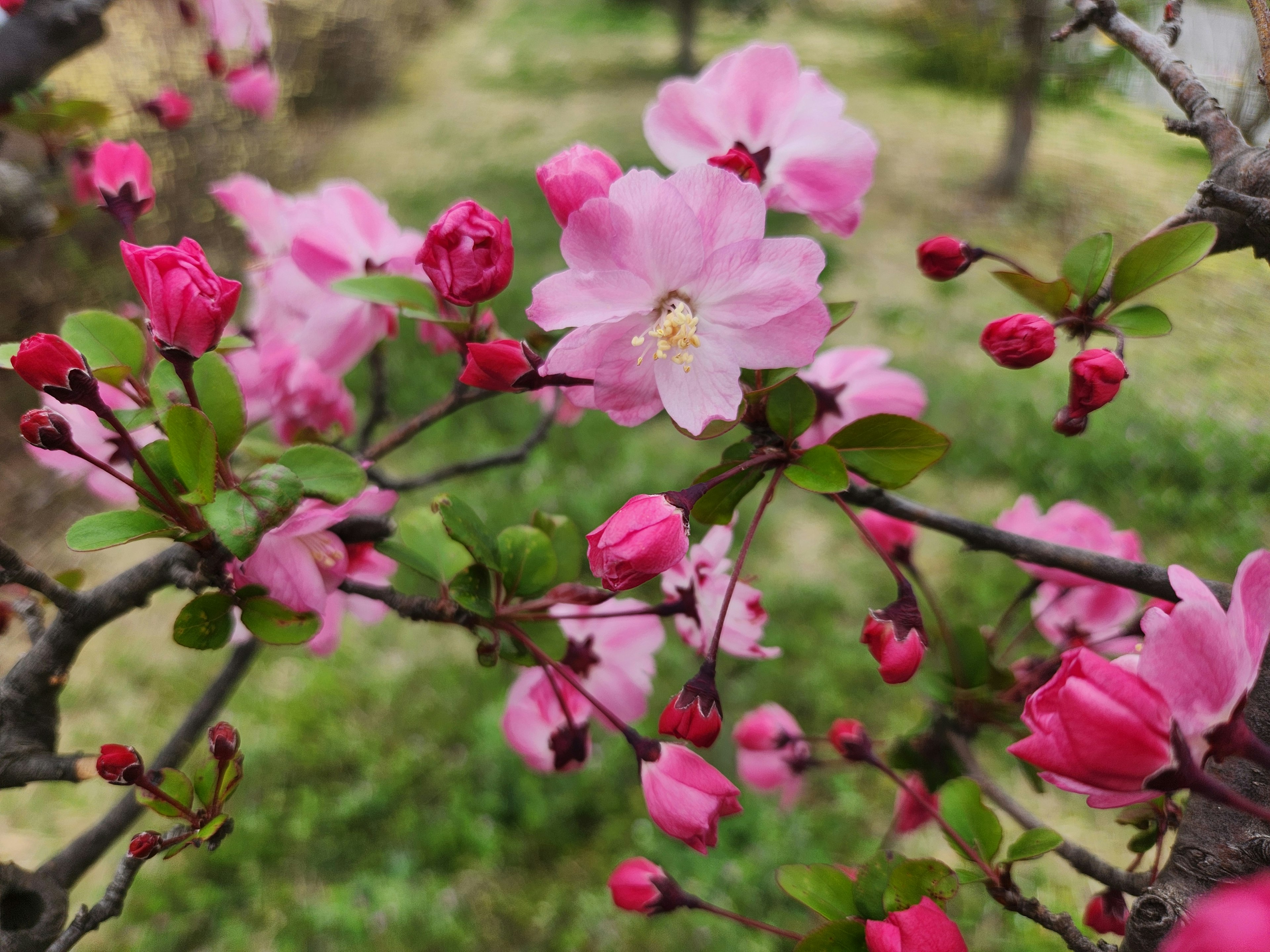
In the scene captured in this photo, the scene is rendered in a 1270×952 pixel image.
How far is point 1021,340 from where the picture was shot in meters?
0.47

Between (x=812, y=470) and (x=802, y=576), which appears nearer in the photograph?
(x=812, y=470)

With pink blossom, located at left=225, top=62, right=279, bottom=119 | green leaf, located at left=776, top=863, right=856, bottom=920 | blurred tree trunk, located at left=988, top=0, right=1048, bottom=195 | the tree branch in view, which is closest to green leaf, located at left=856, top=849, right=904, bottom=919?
green leaf, located at left=776, top=863, right=856, bottom=920

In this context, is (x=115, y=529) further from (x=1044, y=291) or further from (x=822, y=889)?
(x=1044, y=291)

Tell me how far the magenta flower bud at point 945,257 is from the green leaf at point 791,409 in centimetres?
13

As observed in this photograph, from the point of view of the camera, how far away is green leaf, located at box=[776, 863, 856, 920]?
0.47 meters

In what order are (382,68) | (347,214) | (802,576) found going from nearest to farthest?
(347,214)
(802,576)
(382,68)

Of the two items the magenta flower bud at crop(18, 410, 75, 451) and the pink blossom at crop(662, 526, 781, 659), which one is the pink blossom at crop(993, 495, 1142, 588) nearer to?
the pink blossom at crop(662, 526, 781, 659)

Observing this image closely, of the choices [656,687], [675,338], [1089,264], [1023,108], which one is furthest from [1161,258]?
[1023,108]

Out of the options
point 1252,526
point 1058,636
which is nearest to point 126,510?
point 1058,636

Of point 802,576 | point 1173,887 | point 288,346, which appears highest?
point 288,346

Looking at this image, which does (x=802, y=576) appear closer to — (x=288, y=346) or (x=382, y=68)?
(x=288, y=346)

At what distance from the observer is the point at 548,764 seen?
0.67 m

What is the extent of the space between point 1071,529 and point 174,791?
2.27 ft

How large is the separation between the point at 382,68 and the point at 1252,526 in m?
6.12
